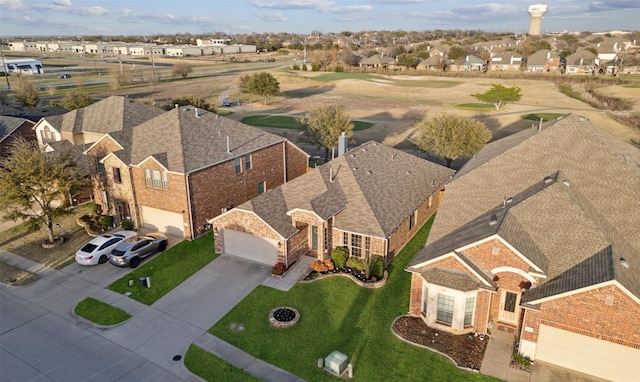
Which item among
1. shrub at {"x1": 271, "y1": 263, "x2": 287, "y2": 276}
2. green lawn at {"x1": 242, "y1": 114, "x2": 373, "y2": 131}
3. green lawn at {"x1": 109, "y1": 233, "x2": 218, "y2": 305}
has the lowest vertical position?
green lawn at {"x1": 109, "y1": 233, "x2": 218, "y2": 305}

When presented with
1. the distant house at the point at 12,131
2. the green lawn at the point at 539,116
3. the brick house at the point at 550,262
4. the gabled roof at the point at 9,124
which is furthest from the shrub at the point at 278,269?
the green lawn at the point at 539,116

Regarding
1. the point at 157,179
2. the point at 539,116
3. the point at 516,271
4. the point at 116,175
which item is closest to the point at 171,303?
the point at 157,179

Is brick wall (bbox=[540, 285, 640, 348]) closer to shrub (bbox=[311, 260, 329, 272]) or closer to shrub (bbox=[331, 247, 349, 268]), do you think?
shrub (bbox=[331, 247, 349, 268])

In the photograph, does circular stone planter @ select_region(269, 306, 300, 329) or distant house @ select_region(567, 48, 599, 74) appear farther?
distant house @ select_region(567, 48, 599, 74)

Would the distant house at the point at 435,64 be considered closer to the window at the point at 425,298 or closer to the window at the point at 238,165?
the window at the point at 238,165

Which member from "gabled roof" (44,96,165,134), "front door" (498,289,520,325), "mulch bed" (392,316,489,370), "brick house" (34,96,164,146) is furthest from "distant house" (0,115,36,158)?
"front door" (498,289,520,325)

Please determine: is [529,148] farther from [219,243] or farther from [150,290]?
[150,290]
